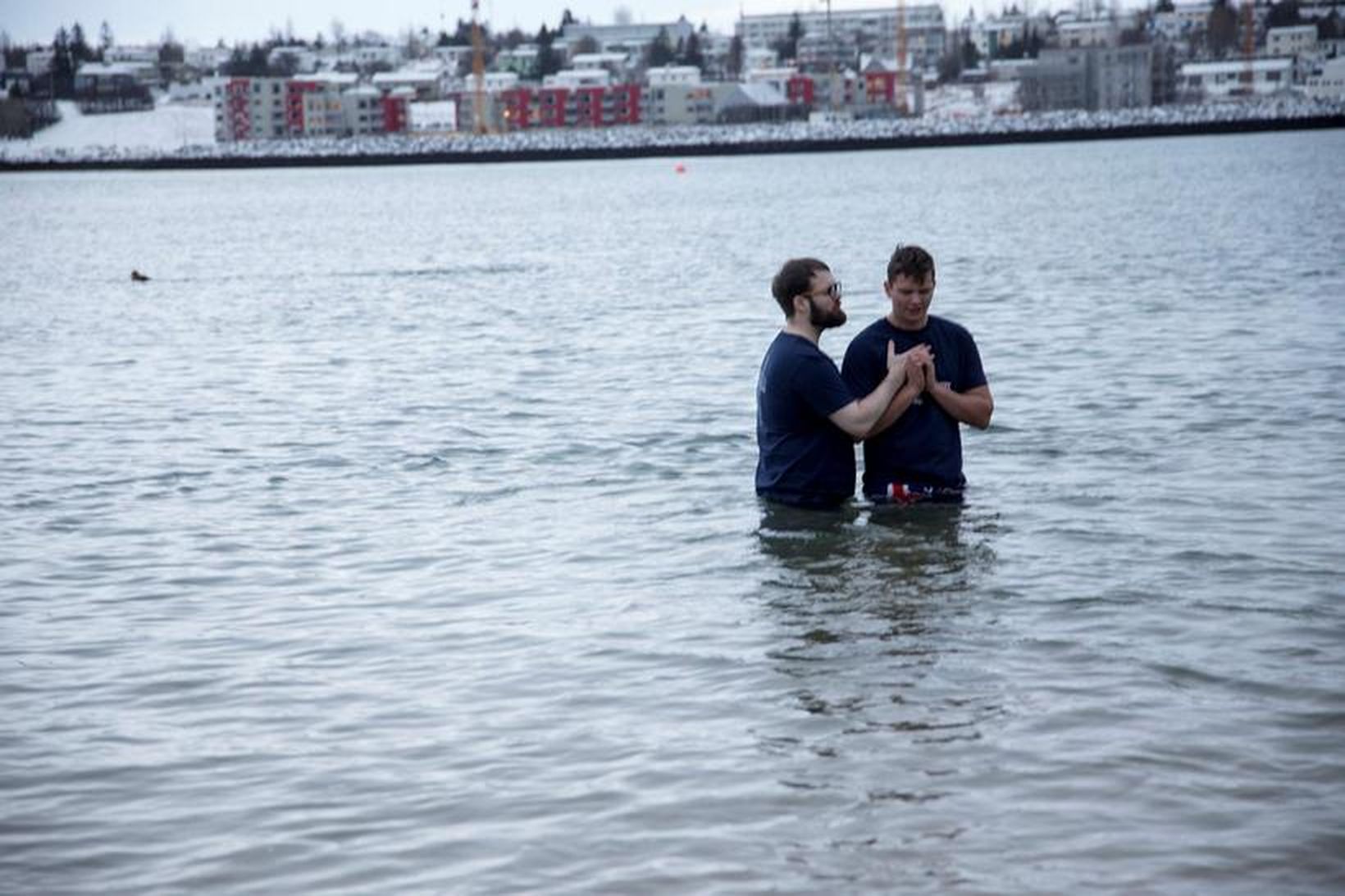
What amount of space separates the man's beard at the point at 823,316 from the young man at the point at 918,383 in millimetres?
154

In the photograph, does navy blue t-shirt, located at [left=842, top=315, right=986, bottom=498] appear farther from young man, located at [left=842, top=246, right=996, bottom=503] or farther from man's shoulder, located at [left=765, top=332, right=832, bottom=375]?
man's shoulder, located at [left=765, top=332, right=832, bottom=375]

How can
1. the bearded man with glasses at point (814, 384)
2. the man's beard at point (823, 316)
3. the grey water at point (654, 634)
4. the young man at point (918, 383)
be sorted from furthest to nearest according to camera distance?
the man's beard at point (823, 316)
the bearded man with glasses at point (814, 384)
the young man at point (918, 383)
the grey water at point (654, 634)

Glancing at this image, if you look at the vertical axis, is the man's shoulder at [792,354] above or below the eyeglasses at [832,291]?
below

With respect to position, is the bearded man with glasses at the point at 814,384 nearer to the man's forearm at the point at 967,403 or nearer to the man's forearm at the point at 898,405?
the man's forearm at the point at 898,405

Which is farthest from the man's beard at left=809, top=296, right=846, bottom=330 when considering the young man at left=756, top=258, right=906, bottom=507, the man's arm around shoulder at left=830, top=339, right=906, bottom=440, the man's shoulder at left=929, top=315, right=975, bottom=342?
the man's shoulder at left=929, top=315, right=975, bottom=342

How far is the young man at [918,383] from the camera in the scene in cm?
962

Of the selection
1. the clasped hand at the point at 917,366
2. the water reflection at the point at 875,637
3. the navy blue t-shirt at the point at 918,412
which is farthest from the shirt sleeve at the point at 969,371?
the water reflection at the point at 875,637

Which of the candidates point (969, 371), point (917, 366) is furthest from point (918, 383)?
point (969, 371)

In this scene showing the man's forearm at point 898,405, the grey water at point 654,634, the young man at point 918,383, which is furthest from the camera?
the man's forearm at point 898,405

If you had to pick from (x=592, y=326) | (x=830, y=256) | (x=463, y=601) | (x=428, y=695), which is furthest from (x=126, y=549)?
(x=830, y=256)

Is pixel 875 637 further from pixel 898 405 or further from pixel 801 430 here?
pixel 801 430

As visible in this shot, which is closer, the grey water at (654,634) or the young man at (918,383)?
the grey water at (654,634)

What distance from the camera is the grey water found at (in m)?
6.04

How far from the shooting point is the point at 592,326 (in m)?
28.2
